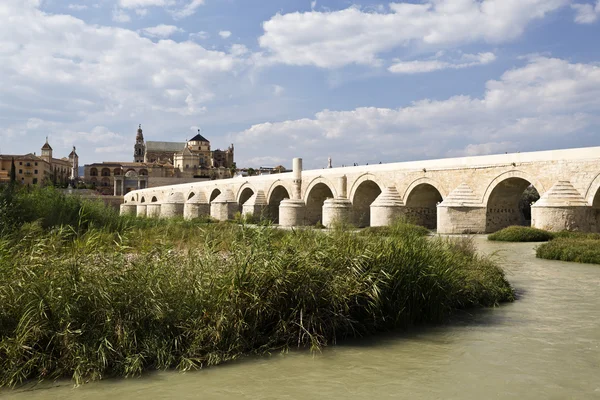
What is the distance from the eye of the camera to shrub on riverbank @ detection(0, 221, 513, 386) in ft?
13.2

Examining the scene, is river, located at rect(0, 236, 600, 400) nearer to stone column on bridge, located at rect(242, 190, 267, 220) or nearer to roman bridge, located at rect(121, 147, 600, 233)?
roman bridge, located at rect(121, 147, 600, 233)

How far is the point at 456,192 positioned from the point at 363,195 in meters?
6.92

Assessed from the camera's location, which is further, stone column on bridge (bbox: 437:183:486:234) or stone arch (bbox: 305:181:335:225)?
stone arch (bbox: 305:181:335:225)

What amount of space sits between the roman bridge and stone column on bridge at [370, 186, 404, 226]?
41 mm

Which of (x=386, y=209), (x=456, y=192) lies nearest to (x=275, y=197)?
(x=386, y=209)

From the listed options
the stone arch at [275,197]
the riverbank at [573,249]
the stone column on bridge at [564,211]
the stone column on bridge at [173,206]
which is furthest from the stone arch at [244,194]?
the riverbank at [573,249]

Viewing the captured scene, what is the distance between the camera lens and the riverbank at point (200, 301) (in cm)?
402

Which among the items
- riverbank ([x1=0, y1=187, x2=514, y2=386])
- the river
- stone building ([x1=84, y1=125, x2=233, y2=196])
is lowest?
the river

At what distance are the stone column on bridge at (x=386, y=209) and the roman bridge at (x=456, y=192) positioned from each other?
0.04 metres

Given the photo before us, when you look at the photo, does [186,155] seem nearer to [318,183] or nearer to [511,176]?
[318,183]

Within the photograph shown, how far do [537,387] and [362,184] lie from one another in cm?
2088

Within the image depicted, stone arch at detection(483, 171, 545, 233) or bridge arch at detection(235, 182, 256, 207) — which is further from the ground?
bridge arch at detection(235, 182, 256, 207)

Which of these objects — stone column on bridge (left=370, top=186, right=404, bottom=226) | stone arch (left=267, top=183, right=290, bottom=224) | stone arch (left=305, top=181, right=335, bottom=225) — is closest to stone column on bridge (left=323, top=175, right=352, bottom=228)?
stone column on bridge (left=370, top=186, right=404, bottom=226)

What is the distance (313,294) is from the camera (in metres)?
4.91
